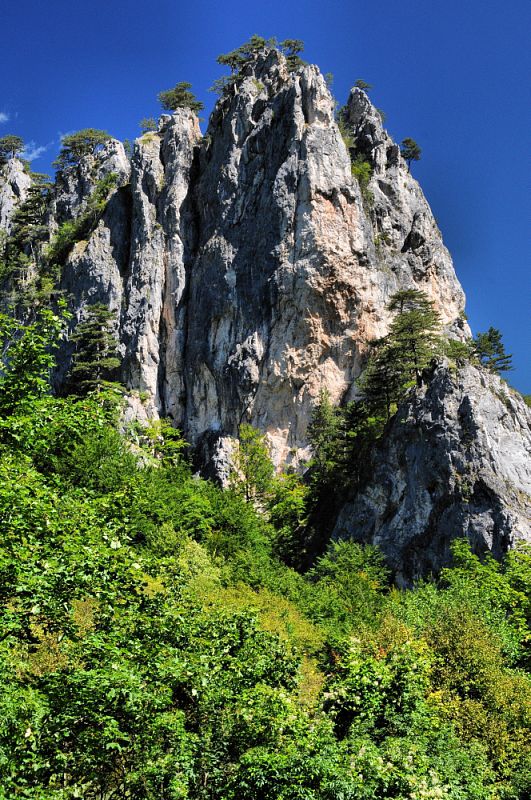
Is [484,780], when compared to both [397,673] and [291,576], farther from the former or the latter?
[291,576]

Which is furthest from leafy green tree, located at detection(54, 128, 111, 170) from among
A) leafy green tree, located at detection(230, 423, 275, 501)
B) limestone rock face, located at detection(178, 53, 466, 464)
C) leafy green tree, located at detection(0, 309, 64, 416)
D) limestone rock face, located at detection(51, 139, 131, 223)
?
leafy green tree, located at detection(0, 309, 64, 416)

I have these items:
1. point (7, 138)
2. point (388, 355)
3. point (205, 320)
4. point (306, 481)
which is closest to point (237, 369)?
point (205, 320)

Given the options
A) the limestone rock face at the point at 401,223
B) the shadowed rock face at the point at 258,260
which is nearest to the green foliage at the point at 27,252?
the shadowed rock face at the point at 258,260

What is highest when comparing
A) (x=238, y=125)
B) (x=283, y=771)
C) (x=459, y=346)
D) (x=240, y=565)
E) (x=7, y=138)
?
(x=7, y=138)

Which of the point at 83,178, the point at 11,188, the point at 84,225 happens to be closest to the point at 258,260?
the point at 84,225

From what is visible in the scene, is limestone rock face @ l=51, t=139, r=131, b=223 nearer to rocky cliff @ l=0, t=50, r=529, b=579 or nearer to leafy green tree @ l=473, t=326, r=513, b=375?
rocky cliff @ l=0, t=50, r=529, b=579

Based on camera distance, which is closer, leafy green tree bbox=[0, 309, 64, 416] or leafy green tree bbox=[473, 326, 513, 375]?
leafy green tree bbox=[0, 309, 64, 416]

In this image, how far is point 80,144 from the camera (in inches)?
2507

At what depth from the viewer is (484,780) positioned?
875 centimetres

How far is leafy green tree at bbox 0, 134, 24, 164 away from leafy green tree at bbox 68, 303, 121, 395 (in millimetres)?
40085

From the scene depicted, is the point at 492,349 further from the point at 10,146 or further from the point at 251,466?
the point at 10,146

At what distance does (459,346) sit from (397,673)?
24.8 metres

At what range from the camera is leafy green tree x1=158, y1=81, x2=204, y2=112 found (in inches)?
2211

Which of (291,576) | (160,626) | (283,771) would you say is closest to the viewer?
(283,771)
